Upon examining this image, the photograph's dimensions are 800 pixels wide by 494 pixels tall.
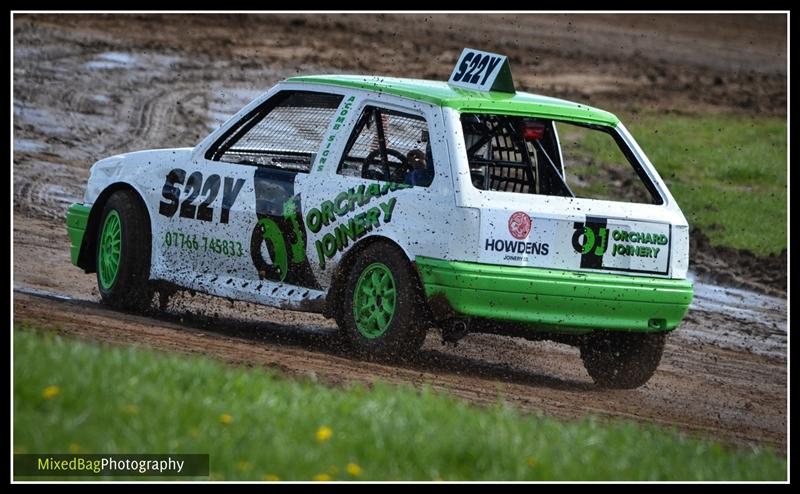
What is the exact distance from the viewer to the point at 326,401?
26.0 ft

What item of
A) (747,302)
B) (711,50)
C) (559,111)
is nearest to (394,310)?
(559,111)

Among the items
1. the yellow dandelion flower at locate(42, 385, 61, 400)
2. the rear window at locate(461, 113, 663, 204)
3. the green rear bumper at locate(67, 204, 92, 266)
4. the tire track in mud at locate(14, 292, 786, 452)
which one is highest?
the rear window at locate(461, 113, 663, 204)

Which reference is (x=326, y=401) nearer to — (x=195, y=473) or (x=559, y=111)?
(x=195, y=473)

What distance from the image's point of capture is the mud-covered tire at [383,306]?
976cm

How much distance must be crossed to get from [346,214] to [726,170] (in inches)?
434

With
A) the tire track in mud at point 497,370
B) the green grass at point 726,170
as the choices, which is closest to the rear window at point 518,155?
the tire track in mud at point 497,370

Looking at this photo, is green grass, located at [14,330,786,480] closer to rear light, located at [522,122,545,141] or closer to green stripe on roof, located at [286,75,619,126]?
green stripe on roof, located at [286,75,619,126]

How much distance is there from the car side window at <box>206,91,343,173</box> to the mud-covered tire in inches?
39.0

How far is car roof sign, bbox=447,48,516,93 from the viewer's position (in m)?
10.5

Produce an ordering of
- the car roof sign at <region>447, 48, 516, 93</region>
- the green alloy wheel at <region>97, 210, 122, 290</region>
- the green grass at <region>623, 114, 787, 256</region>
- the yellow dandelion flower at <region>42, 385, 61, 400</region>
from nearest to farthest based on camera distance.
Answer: the yellow dandelion flower at <region>42, 385, 61, 400</region> < the car roof sign at <region>447, 48, 516, 93</region> < the green alloy wheel at <region>97, 210, 122, 290</region> < the green grass at <region>623, 114, 787, 256</region>

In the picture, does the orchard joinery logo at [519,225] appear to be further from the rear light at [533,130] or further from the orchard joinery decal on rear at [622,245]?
the rear light at [533,130]

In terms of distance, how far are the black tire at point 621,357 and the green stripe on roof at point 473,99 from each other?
1.38 metres

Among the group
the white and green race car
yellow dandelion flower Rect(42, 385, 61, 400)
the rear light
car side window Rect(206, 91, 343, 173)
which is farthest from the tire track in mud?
yellow dandelion flower Rect(42, 385, 61, 400)

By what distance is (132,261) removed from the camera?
1116 cm
